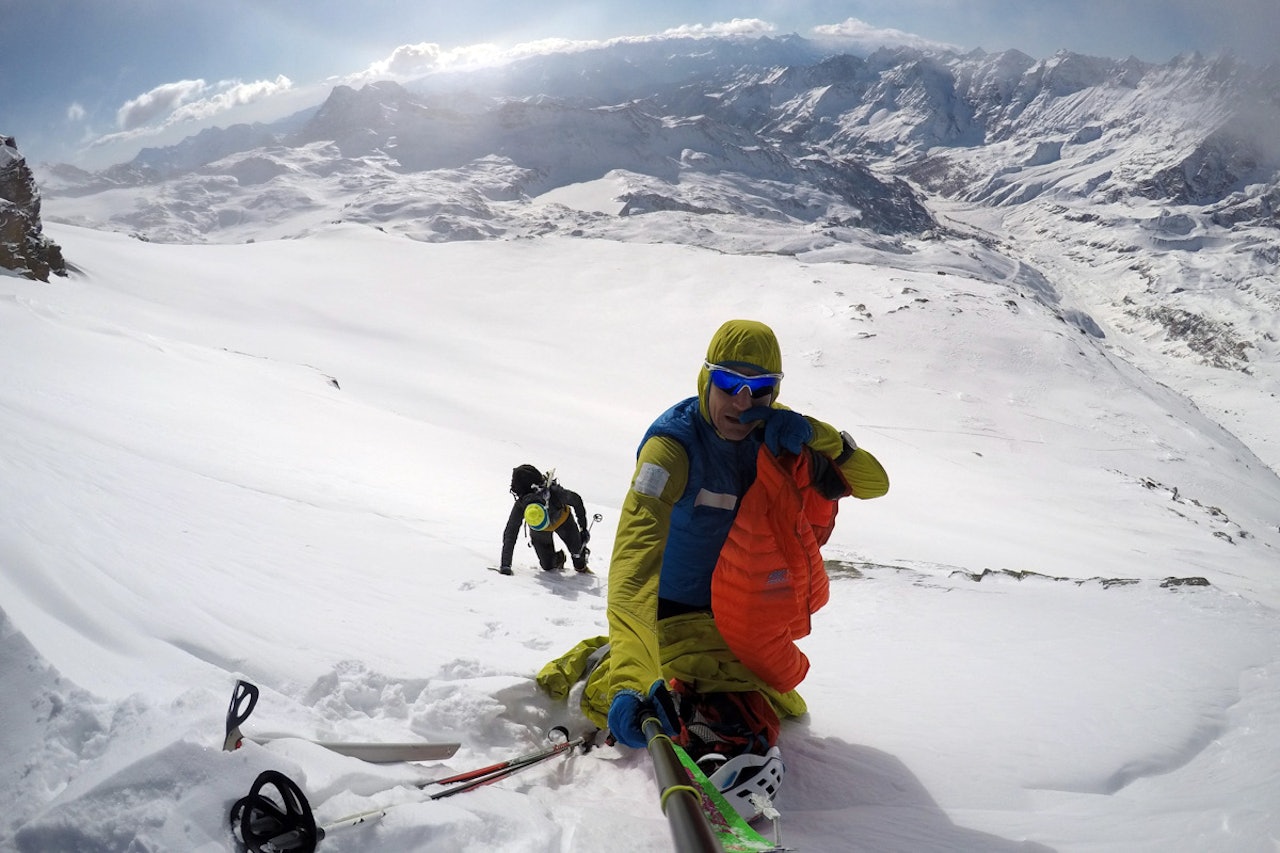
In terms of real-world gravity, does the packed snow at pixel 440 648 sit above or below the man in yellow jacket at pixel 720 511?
below

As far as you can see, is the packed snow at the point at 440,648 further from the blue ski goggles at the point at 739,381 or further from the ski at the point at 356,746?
the blue ski goggles at the point at 739,381

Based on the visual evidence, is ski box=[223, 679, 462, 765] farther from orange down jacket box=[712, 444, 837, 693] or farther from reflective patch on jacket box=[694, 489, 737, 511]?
reflective patch on jacket box=[694, 489, 737, 511]

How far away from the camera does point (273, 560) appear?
4.80 metres

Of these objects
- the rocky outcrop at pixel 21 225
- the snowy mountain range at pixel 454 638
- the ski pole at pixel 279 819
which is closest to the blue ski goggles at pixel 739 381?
the snowy mountain range at pixel 454 638

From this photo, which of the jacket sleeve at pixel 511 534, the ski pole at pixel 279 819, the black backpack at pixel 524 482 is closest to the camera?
the ski pole at pixel 279 819

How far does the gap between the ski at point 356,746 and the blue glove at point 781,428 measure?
1916 mm

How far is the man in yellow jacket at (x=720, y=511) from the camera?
3133 millimetres

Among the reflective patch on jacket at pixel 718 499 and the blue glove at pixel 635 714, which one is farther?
the reflective patch on jacket at pixel 718 499

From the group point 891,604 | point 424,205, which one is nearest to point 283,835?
point 891,604

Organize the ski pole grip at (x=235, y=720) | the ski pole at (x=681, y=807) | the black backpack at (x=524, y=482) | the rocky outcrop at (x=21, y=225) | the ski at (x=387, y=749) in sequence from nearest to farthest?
the ski pole at (x=681, y=807) < the ski pole grip at (x=235, y=720) < the ski at (x=387, y=749) < the black backpack at (x=524, y=482) < the rocky outcrop at (x=21, y=225)

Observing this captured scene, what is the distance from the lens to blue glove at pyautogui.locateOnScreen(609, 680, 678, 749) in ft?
8.64

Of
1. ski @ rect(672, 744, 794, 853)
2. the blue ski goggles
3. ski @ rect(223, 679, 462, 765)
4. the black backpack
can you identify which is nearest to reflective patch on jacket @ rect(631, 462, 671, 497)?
the blue ski goggles

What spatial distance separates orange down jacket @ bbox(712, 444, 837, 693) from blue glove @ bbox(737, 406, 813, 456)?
73 mm

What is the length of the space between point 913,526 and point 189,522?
553 inches
